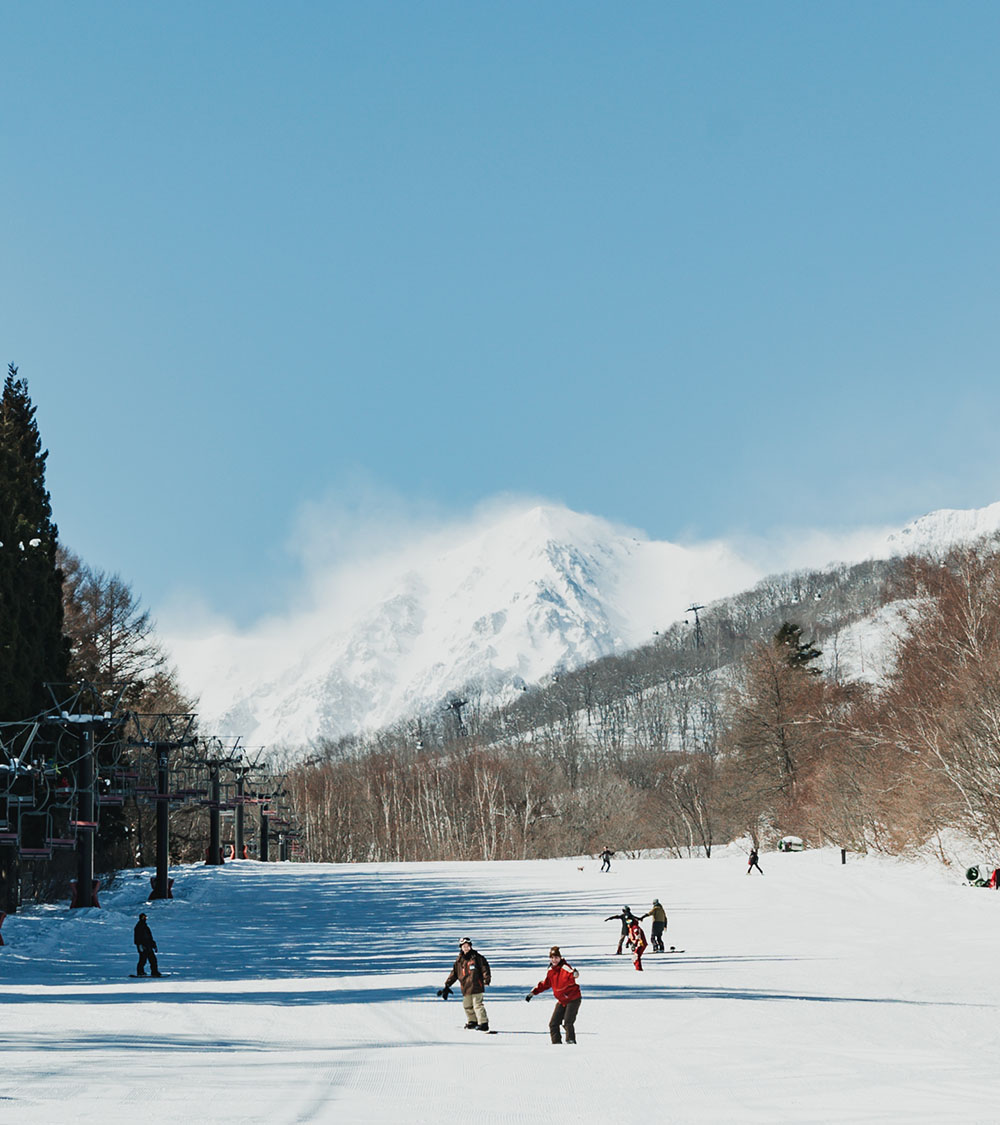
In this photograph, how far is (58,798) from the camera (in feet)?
146

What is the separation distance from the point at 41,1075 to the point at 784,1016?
11.1m

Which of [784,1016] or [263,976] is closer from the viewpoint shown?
[784,1016]

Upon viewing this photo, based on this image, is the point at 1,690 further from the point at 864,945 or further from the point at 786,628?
the point at 786,628

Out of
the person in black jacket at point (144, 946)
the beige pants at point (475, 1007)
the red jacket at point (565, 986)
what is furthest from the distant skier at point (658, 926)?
the red jacket at point (565, 986)

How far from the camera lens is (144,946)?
2430 cm

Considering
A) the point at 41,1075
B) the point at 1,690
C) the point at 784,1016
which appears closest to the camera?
the point at 41,1075

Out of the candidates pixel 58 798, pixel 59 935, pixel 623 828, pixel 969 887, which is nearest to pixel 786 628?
pixel 623 828

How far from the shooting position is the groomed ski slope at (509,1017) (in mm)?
12766

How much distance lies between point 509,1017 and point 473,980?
2653 millimetres

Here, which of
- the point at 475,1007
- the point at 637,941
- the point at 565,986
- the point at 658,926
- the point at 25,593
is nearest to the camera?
the point at 565,986

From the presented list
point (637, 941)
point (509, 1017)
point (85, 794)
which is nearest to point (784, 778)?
point (85, 794)

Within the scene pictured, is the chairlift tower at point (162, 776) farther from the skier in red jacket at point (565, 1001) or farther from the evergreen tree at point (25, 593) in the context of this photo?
the skier in red jacket at point (565, 1001)

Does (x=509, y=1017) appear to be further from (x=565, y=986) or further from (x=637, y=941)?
(x=637, y=941)

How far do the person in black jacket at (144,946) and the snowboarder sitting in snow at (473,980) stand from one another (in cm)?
850
